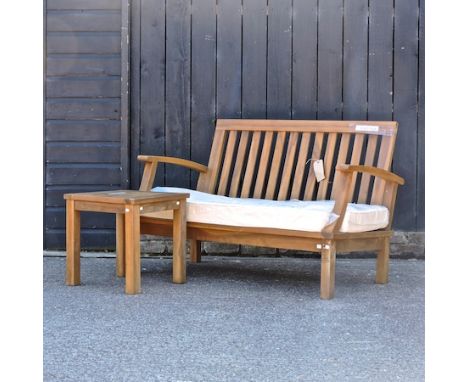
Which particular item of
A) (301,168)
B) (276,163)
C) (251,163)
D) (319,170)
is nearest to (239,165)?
(251,163)

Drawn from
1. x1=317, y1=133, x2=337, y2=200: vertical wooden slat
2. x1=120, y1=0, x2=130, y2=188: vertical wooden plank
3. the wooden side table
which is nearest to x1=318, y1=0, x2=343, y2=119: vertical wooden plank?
x1=317, y1=133, x2=337, y2=200: vertical wooden slat

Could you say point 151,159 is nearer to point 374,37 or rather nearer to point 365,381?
point 374,37

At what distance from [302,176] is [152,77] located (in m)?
1.22

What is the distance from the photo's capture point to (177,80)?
504 centimetres

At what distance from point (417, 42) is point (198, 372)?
10.3ft

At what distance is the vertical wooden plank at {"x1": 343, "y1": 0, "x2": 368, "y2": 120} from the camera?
16.1ft

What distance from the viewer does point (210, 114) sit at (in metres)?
5.02

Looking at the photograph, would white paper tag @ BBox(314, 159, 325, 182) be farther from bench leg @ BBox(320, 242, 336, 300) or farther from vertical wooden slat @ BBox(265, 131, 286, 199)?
bench leg @ BBox(320, 242, 336, 300)

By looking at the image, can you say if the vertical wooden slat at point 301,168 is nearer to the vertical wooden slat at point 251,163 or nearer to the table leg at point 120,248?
the vertical wooden slat at point 251,163

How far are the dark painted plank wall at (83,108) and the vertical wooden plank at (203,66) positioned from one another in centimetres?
48

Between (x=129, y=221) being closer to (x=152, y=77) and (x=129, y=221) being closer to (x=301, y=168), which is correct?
(x=301, y=168)

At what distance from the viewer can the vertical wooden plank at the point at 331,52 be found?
193 inches

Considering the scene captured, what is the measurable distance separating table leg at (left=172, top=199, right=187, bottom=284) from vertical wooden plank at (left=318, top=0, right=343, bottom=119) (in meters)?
1.33
